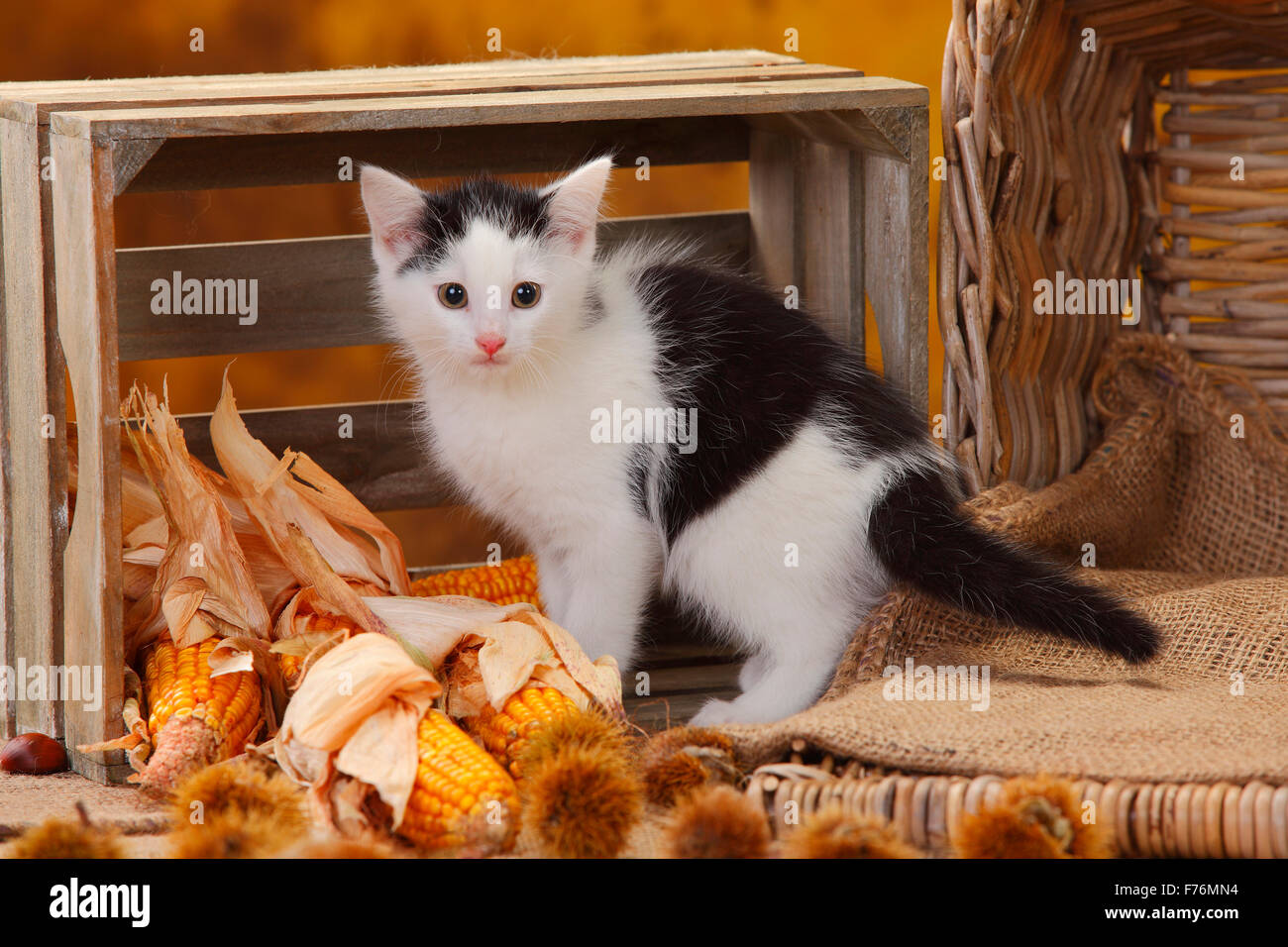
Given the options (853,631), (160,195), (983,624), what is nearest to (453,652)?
(853,631)

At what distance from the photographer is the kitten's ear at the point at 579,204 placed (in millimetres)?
1656

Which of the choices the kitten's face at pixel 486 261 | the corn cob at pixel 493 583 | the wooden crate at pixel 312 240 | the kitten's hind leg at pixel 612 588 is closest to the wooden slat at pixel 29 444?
the wooden crate at pixel 312 240

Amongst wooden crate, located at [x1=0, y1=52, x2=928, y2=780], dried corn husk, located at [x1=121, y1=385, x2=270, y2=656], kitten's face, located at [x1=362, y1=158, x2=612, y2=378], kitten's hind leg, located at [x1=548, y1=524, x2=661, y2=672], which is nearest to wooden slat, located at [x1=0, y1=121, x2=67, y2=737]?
wooden crate, located at [x1=0, y1=52, x2=928, y2=780]

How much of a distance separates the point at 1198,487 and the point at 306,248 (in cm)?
141

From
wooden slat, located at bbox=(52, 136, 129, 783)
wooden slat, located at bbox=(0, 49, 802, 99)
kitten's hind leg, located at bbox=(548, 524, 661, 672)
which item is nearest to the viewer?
wooden slat, located at bbox=(52, 136, 129, 783)

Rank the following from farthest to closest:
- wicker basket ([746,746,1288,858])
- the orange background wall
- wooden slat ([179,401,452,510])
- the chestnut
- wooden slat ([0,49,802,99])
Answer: the orange background wall, wooden slat ([179,401,452,510]), wooden slat ([0,49,802,99]), the chestnut, wicker basket ([746,746,1288,858])

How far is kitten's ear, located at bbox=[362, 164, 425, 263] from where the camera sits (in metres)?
1.64

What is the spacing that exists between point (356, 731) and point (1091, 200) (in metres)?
1.41

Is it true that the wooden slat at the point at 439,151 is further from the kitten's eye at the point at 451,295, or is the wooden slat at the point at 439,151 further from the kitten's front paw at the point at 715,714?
the kitten's front paw at the point at 715,714

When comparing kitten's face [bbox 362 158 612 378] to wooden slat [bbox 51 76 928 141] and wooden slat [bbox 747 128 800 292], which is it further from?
wooden slat [bbox 747 128 800 292]

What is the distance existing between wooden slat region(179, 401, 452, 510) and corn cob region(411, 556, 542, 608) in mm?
237

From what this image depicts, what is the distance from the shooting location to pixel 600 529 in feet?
5.58

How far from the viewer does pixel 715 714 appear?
5.49 ft
